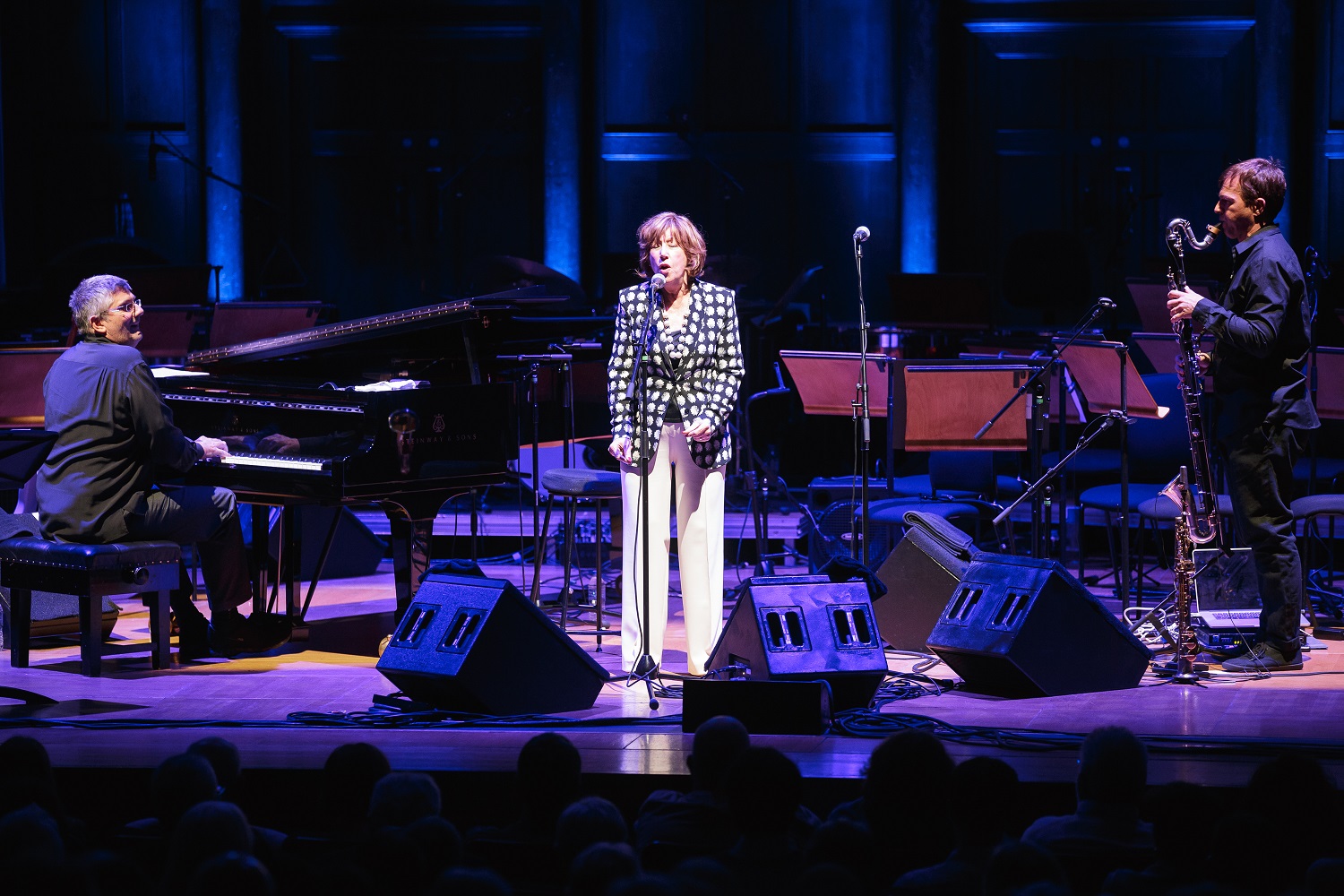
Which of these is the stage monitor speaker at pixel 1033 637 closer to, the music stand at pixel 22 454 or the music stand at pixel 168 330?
the music stand at pixel 22 454

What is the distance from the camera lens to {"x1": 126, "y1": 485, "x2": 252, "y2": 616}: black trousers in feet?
19.8

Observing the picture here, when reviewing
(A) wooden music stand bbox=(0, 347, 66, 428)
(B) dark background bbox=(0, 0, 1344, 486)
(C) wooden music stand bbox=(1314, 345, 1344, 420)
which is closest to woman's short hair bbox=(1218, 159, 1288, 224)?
(C) wooden music stand bbox=(1314, 345, 1344, 420)

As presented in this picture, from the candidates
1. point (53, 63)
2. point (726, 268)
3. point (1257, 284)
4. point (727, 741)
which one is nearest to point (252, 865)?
point (727, 741)

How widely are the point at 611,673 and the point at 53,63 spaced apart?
25.8ft

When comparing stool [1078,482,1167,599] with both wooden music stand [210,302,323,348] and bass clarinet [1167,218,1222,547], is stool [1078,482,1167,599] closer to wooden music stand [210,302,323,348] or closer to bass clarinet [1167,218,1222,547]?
bass clarinet [1167,218,1222,547]

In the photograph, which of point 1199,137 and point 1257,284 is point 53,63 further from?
point 1257,284

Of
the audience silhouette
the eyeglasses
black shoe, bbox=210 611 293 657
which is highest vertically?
the eyeglasses

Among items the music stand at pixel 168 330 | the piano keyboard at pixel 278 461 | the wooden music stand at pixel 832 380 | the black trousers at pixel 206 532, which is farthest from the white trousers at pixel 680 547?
the music stand at pixel 168 330

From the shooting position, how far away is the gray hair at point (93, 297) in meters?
5.96

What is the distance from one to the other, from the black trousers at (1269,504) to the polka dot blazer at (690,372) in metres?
1.82

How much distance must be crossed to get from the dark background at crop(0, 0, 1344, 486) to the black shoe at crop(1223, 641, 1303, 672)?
5480mm

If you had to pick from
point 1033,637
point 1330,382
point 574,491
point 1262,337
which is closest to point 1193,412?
point 1262,337

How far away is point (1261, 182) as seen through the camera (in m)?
Answer: 5.74

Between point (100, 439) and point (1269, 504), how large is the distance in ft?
13.8
